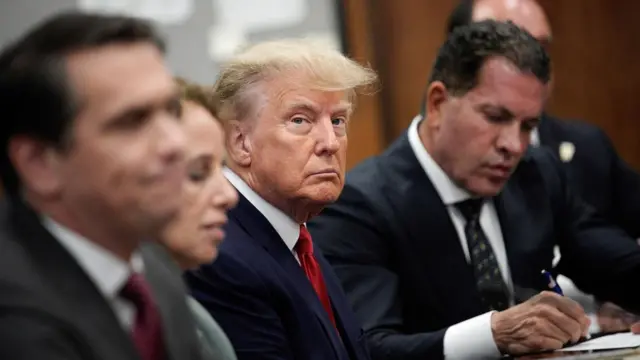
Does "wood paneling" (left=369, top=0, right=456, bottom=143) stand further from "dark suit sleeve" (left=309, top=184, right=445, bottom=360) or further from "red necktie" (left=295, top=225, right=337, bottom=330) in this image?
"red necktie" (left=295, top=225, right=337, bottom=330)

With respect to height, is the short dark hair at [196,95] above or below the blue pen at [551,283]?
above

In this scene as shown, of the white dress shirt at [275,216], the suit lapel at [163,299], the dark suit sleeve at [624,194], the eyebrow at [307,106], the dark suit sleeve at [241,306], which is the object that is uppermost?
the eyebrow at [307,106]

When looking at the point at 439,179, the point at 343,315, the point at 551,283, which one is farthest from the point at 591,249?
the point at 343,315

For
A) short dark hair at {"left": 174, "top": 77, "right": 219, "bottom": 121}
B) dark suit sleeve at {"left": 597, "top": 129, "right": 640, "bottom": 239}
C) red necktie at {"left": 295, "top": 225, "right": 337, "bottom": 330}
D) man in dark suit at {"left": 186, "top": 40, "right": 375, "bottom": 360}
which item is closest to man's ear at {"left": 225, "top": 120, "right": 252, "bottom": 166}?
man in dark suit at {"left": 186, "top": 40, "right": 375, "bottom": 360}

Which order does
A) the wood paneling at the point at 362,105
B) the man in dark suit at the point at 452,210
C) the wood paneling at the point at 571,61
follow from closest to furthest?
the man in dark suit at the point at 452,210 < the wood paneling at the point at 362,105 < the wood paneling at the point at 571,61

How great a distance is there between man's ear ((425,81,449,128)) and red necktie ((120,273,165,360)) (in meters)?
1.13

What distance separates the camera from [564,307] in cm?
183

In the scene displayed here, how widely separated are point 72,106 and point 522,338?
42.1 inches

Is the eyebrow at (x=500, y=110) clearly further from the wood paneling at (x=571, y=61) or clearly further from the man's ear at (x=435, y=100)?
the wood paneling at (x=571, y=61)

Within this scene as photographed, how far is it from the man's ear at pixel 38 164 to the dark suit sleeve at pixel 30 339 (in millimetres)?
132

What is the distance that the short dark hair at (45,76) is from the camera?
0.97 m

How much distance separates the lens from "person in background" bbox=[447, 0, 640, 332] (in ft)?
9.55

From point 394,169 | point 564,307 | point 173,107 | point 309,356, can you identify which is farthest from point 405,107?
point 173,107

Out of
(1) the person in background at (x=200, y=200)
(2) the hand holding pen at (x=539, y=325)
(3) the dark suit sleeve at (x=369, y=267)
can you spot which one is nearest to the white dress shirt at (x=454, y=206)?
(3) the dark suit sleeve at (x=369, y=267)
